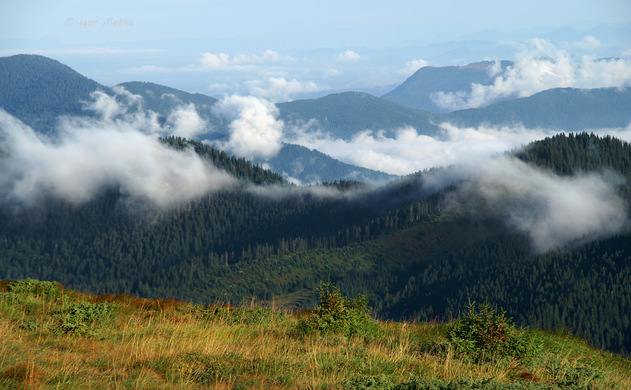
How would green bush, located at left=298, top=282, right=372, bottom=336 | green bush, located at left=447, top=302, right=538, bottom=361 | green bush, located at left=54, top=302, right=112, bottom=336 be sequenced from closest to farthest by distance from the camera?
green bush, located at left=54, top=302, right=112, bottom=336
green bush, located at left=447, top=302, right=538, bottom=361
green bush, located at left=298, top=282, right=372, bottom=336

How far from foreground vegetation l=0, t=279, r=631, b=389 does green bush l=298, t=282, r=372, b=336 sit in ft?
0.12

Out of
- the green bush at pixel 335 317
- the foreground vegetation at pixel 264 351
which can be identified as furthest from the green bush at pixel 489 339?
the green bush at pixel 335 317

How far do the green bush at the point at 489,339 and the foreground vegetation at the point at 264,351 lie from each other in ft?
0.10

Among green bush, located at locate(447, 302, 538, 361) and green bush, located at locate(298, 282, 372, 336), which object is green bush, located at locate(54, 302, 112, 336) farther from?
green bush, located at locate(447, 302, 538, 361)

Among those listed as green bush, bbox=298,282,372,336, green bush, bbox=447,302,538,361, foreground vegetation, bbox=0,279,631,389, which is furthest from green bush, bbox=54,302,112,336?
green bush, bbox=447,302,538,361

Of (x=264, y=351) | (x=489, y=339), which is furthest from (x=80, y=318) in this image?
(x=489, y=339)

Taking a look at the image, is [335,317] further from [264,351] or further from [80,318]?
[80,318]

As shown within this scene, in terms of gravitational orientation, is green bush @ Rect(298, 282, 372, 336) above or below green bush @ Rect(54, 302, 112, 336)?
below

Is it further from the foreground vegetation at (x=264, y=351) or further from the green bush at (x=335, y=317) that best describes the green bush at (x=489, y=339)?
the green bush at (x=335, y=317)

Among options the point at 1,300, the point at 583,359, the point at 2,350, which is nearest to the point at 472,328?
the point at 583,359

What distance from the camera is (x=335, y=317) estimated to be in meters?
17.0

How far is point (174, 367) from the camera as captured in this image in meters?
11.6

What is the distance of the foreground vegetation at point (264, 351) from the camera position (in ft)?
36.0

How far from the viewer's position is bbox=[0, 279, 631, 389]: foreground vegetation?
36.0 feet
